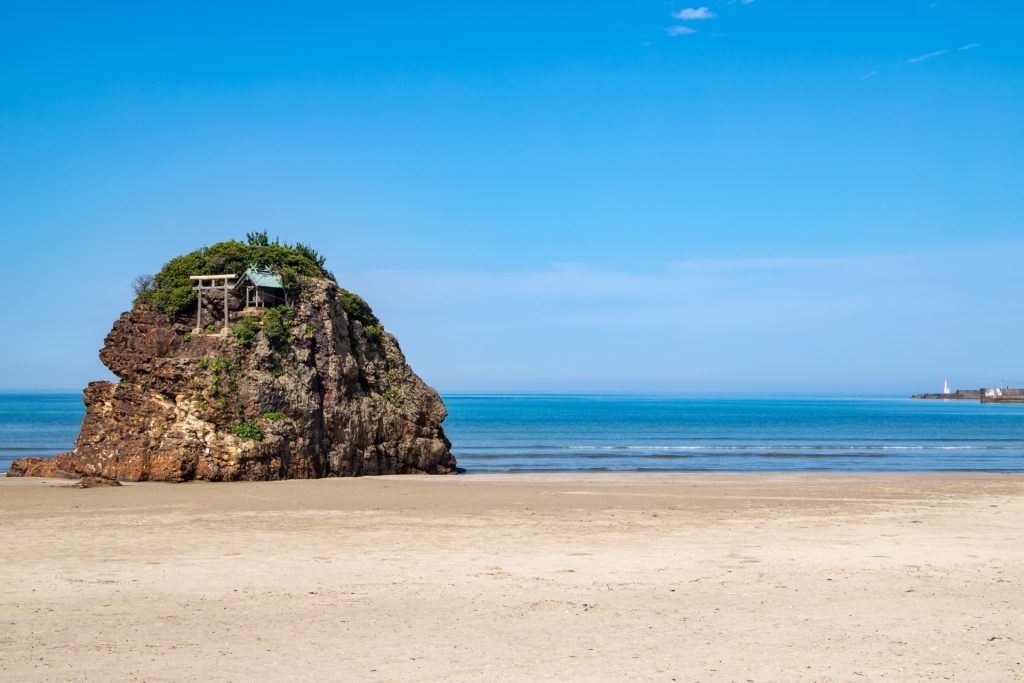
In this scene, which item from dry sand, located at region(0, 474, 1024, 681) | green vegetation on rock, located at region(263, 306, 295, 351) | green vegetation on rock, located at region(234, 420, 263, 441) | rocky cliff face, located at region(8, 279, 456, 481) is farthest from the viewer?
green vegetation on rock, located at region(263, 306, 295, 351)

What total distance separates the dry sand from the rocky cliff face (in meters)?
3.85

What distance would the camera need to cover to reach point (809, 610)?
1055 cm

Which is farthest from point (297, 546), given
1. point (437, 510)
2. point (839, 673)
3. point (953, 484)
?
point (953, 484)

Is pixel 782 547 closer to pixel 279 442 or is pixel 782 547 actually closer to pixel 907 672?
pixel 907 672

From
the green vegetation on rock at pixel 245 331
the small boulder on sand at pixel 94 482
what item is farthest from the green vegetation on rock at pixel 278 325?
the small boulder on sand at pixel 94 482

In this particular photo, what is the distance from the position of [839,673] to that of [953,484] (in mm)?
20873

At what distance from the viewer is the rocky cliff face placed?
24.8m

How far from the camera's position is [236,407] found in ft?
82.3

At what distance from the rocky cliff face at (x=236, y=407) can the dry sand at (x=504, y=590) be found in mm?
3846

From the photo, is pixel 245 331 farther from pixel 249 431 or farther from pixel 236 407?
pixel 249 431

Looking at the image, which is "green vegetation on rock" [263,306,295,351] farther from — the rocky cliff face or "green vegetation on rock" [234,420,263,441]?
"green vegetation on rock" [234,420,263,441]

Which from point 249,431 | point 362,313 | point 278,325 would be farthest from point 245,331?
point 362,313

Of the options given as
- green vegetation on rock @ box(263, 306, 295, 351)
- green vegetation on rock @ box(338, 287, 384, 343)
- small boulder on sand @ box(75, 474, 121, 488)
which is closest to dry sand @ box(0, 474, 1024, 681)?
small boulder on sand @ box(75, 474, 121, 488)

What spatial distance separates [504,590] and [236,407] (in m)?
15.7
